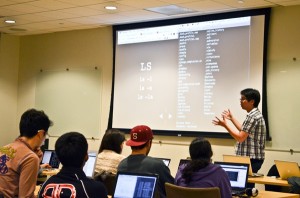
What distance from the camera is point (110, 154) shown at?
4.54 metres

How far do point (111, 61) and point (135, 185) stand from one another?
204 inches

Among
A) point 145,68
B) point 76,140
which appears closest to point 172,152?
point 145,68

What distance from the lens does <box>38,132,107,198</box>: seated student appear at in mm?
2559

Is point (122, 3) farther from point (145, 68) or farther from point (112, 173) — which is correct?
point (112, 173)

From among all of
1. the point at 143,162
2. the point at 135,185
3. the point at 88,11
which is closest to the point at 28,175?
the point at 135,185

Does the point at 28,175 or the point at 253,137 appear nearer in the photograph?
the point at 28,175

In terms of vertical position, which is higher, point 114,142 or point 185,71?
point 185,71

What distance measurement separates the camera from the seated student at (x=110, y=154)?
4.43 m

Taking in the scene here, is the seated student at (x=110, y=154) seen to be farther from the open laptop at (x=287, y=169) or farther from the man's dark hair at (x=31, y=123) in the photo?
the open laptop at (x=287, y=169)

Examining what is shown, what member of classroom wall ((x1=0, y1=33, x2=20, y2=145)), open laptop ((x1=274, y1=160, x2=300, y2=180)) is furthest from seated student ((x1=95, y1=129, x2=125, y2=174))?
classroom wall ((x1=0, y1=33, x2=20, y2=145))

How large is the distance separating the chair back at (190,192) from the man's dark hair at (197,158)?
0.19m

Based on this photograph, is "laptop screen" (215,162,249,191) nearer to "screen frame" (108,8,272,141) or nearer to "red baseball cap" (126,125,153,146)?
"red baseball cap" (126,125,153,146)

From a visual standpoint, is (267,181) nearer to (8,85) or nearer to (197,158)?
(197,158)

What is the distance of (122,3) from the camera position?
643 centimetres
